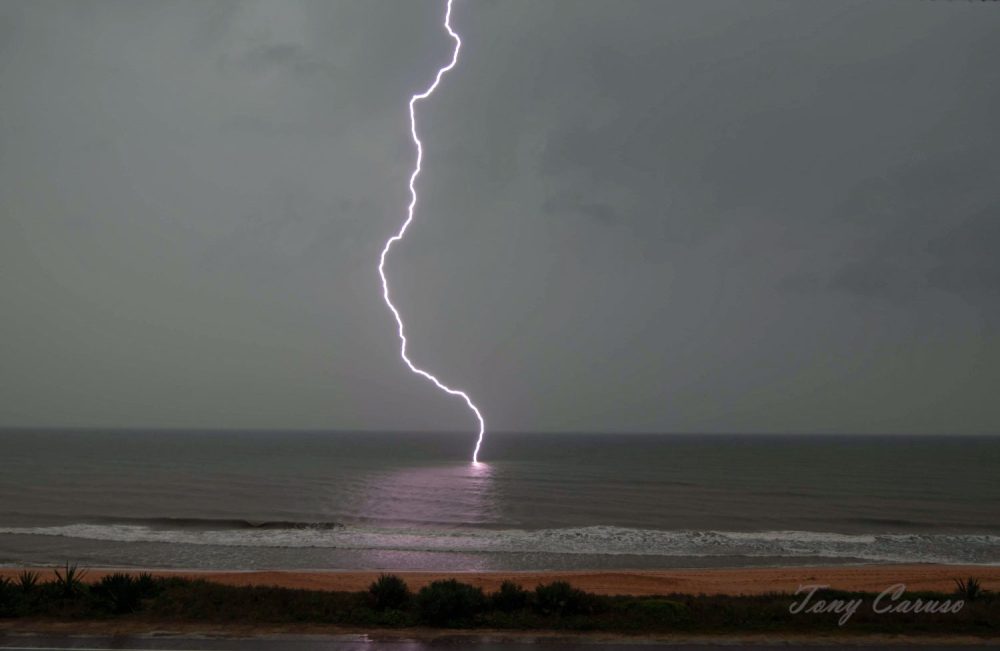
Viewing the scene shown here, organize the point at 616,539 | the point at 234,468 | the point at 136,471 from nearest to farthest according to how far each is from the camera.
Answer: the point at 616,539
the point at 136,471
the point at 234,468

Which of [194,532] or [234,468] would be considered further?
[234,468]

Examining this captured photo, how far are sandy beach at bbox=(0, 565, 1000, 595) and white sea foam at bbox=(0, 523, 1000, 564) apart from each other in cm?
374

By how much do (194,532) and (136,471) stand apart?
34334mm

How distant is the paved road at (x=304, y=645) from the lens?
8.79 metres

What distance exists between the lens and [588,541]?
24.8 meters

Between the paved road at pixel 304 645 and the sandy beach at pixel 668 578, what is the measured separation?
6.16m

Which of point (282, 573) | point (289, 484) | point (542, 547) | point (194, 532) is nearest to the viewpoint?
point (282, 573)

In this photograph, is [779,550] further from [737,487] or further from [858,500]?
[737,487]

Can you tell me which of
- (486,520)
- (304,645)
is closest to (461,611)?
(304,645)

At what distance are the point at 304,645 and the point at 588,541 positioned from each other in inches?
674

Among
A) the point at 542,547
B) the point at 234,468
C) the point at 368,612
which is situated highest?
the point at 368,612

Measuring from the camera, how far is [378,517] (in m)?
30.9

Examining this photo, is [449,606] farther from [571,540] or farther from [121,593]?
[571,540]

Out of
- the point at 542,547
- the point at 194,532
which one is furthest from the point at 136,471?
the point at 542,547
